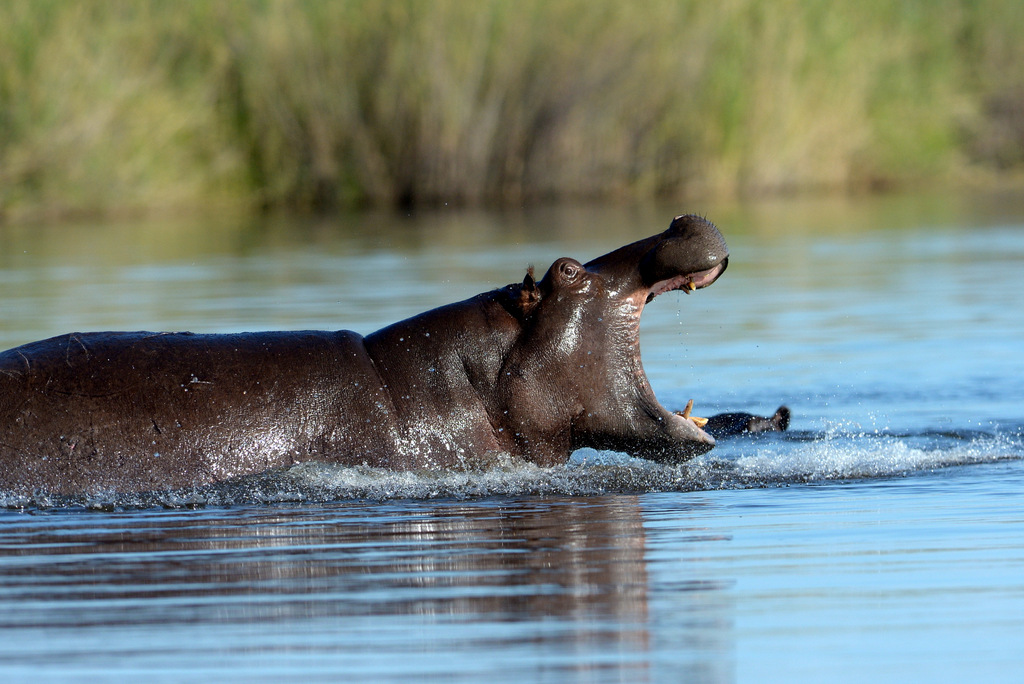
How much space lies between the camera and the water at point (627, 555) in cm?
366

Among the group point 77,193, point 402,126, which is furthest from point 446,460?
point 402,126

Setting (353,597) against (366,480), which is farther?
(366,480)

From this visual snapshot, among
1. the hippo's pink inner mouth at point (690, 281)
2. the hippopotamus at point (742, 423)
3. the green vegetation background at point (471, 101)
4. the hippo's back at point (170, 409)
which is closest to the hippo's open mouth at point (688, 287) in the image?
the hippo's pink inner mouth at point (690, 281)

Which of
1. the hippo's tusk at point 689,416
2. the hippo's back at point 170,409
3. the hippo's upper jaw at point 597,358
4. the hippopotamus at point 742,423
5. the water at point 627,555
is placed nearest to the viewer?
the water at point 627,555

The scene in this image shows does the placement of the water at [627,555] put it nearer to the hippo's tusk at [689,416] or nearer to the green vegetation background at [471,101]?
the hippo's tusk at [689,416]

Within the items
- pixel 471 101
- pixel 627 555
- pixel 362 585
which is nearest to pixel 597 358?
pixel 627 555

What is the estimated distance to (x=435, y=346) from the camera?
5.82 m

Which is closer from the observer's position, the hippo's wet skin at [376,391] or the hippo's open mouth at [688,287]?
the hippo's wet skin at [376,391]

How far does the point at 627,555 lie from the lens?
4633mm

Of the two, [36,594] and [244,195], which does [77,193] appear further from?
[36,594]

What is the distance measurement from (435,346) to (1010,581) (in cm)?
228

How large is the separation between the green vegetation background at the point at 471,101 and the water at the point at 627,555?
49.4 feet

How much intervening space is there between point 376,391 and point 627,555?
54.7 inches

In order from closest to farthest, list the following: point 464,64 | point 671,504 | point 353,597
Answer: point 353,597 < point 671,504 < point 464,64
